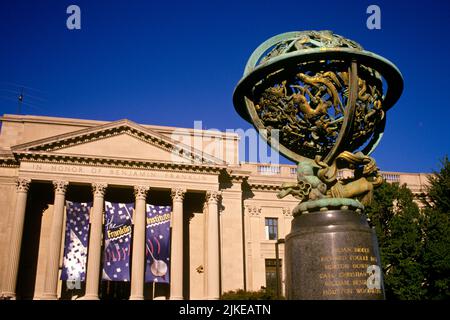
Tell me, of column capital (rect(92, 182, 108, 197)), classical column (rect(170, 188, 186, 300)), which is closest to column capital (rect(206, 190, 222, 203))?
classical column (rect(170, 188, 186, 300))

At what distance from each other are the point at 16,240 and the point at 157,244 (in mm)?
10738

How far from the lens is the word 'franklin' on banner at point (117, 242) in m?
37.8

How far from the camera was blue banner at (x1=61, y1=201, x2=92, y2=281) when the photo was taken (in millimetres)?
37312

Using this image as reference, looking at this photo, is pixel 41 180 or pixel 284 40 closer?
pixel 284 40

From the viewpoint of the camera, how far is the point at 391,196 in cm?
3641

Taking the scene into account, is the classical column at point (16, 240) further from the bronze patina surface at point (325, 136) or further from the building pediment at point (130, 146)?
the bronze patina surface at point (325, 136)

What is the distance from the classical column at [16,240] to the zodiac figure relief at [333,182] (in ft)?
108

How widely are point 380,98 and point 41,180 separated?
1355 inches

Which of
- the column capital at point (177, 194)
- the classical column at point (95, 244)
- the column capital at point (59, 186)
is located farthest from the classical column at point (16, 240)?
the column capital at point (177, 194)

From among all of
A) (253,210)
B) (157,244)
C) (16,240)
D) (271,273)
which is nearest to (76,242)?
(16,240)

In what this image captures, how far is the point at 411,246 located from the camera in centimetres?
3366
